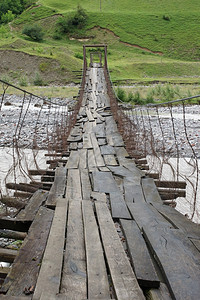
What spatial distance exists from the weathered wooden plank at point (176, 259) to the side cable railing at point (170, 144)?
3.24 feet

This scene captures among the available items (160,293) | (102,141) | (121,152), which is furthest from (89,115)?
(160,293)

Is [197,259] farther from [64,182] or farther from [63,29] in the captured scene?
[63,29]

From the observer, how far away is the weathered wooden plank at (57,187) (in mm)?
2459

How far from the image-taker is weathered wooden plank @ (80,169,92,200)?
2.68 meters

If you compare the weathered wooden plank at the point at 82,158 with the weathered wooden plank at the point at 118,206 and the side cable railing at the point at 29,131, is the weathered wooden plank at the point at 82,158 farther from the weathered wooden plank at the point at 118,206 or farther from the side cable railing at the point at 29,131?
the weathered wooden plank at the point at 118,206

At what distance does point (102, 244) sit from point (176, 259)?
469 mm

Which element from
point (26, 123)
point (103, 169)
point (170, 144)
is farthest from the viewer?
point (26, 123)

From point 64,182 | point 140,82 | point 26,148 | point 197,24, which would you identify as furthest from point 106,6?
point 64,182

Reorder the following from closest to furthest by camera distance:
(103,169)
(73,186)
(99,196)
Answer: (99,196)
(73,186)
(103,169)

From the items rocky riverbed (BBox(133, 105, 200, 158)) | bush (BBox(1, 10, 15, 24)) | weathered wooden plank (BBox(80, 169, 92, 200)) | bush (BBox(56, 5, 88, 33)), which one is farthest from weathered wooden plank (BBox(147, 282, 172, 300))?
bush (BBox(1, 10, 15, 24))

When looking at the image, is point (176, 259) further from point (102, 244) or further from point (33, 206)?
point (33, 206)

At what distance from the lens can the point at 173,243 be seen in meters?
1.81

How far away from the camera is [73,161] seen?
3.73m

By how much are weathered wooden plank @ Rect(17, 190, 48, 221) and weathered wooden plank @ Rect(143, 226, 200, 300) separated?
0.86m
